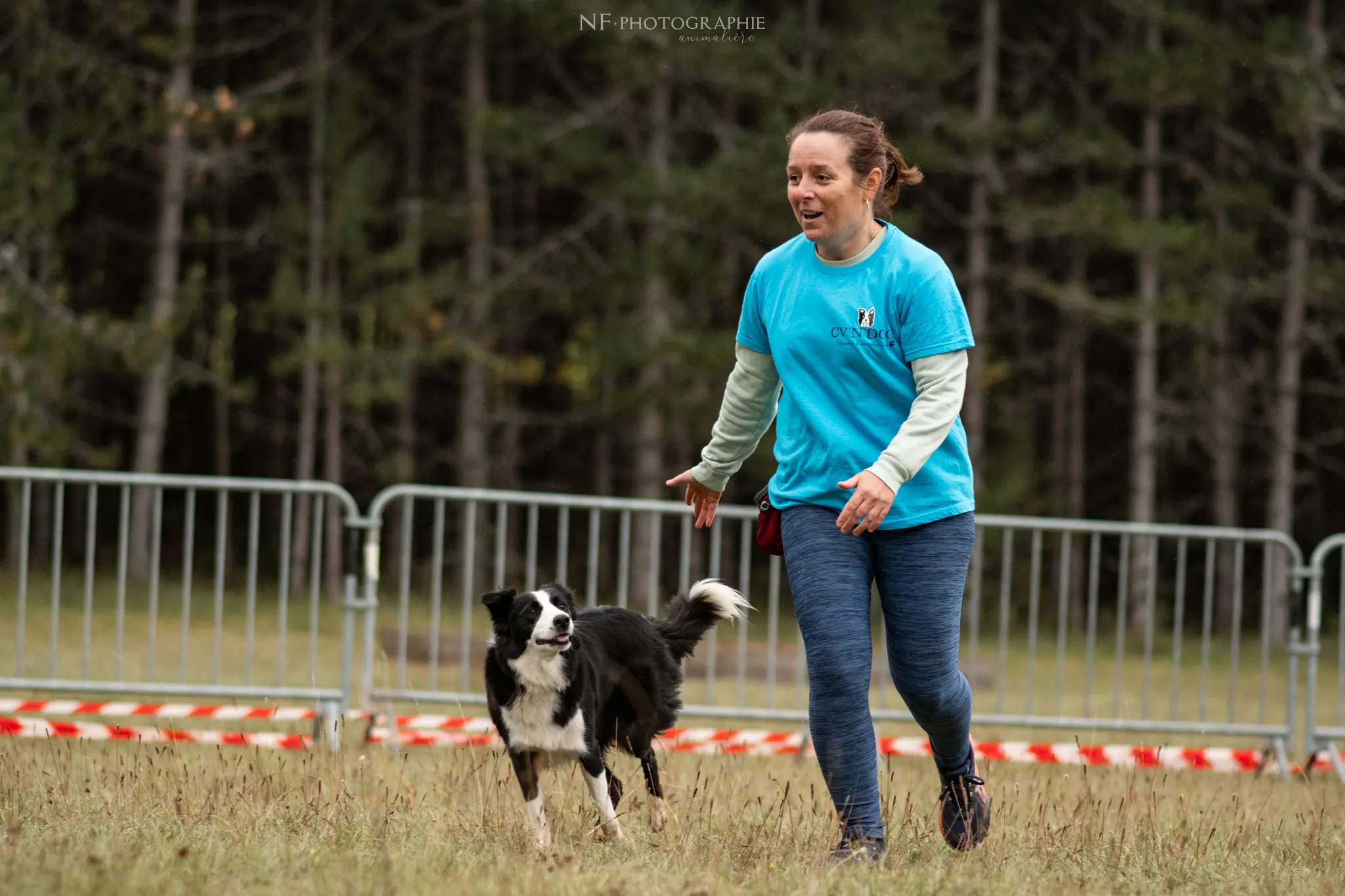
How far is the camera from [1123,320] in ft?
60.9

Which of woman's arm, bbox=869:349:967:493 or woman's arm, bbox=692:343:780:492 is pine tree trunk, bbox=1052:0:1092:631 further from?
woman's arm, bbox=869:349:967:493

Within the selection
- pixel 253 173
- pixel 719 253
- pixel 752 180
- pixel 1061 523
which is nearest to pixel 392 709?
pixel 1061 523

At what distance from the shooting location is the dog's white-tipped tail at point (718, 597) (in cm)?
544

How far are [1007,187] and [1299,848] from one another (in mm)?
16690

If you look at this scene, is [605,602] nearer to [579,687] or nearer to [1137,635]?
[1137,635]

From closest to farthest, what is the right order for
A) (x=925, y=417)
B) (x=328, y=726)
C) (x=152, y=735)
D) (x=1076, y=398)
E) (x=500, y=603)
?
(x=925, y=417) → (x=500, y=603) → (x=328, y=726) → (x=152, y=735) → (x=1076, y=398)

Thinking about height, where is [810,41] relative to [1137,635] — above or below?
above

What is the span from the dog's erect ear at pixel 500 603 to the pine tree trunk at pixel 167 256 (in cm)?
1421

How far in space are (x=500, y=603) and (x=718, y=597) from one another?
90 centimetres

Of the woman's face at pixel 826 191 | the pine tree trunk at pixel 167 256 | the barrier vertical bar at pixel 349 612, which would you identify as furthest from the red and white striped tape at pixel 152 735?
the pine tree trunk at pixel 167 256

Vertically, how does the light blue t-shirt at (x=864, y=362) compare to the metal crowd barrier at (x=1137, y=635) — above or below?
above

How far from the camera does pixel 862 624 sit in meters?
3.99

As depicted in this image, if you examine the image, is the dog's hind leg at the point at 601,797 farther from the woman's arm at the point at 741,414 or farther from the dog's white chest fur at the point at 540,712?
the woman's arm at the point at 741,414

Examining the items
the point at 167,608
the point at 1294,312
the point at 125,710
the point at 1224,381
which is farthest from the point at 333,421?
the point at 125,710
